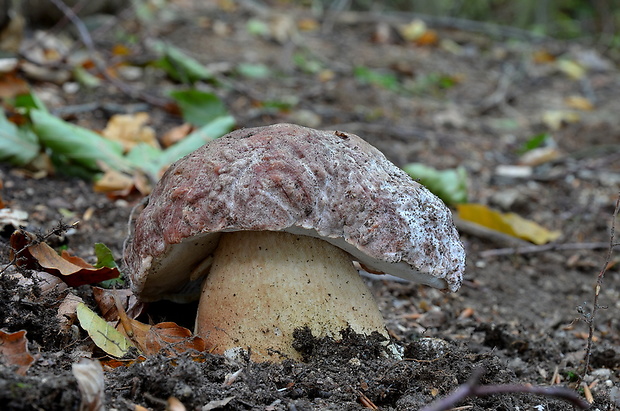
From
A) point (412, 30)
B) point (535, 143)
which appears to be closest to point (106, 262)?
point (535, 143)

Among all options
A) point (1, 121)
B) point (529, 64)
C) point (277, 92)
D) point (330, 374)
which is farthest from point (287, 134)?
point (529, 64)

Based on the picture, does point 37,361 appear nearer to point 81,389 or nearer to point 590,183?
point 81,389

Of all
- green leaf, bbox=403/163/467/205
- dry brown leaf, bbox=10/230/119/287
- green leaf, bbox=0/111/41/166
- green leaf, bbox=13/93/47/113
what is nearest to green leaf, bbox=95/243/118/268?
dry brown leaf, bbox=10/230/119/287

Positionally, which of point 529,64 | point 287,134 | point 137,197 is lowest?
point 529,64

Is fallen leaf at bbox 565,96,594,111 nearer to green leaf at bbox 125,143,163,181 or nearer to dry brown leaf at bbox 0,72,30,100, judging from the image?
green leaf at bbox 125,143,163,181

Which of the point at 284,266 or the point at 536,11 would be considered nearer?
the point at 284,266
